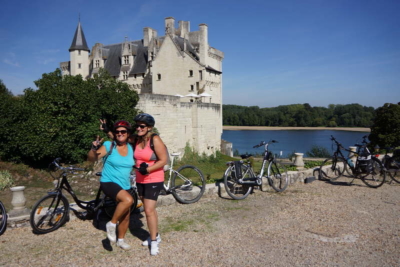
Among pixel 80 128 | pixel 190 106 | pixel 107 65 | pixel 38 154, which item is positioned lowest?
pixel 38 154

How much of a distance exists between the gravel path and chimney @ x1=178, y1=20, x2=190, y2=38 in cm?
3584

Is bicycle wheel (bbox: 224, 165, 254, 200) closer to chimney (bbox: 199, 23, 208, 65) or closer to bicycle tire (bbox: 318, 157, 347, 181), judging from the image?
bicycle tire (bbox: 318, 157, 347, 181)

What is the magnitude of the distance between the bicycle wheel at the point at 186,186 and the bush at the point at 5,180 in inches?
402

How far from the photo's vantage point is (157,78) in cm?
3584

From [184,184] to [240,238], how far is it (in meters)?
2.14

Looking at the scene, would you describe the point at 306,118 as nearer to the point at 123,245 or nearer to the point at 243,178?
the point at 243,178

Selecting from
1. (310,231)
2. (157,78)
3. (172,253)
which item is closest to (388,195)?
(310,231)

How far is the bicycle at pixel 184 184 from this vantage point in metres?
6.20

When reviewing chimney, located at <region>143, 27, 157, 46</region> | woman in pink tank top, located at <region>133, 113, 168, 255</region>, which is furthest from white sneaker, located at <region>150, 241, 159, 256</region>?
chimney, located at <region>143, 27, 157, 46</region>

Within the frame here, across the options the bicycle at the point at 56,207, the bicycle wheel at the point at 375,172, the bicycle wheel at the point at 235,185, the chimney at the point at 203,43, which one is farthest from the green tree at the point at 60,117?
the chimney at the point at 203,43

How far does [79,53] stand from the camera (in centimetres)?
4350

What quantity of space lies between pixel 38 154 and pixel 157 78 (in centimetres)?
2153

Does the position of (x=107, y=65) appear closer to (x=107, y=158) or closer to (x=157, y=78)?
(x=157, y=78)

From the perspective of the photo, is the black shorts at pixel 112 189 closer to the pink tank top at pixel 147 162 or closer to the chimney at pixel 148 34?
the pink tank top at pixel 147 162
